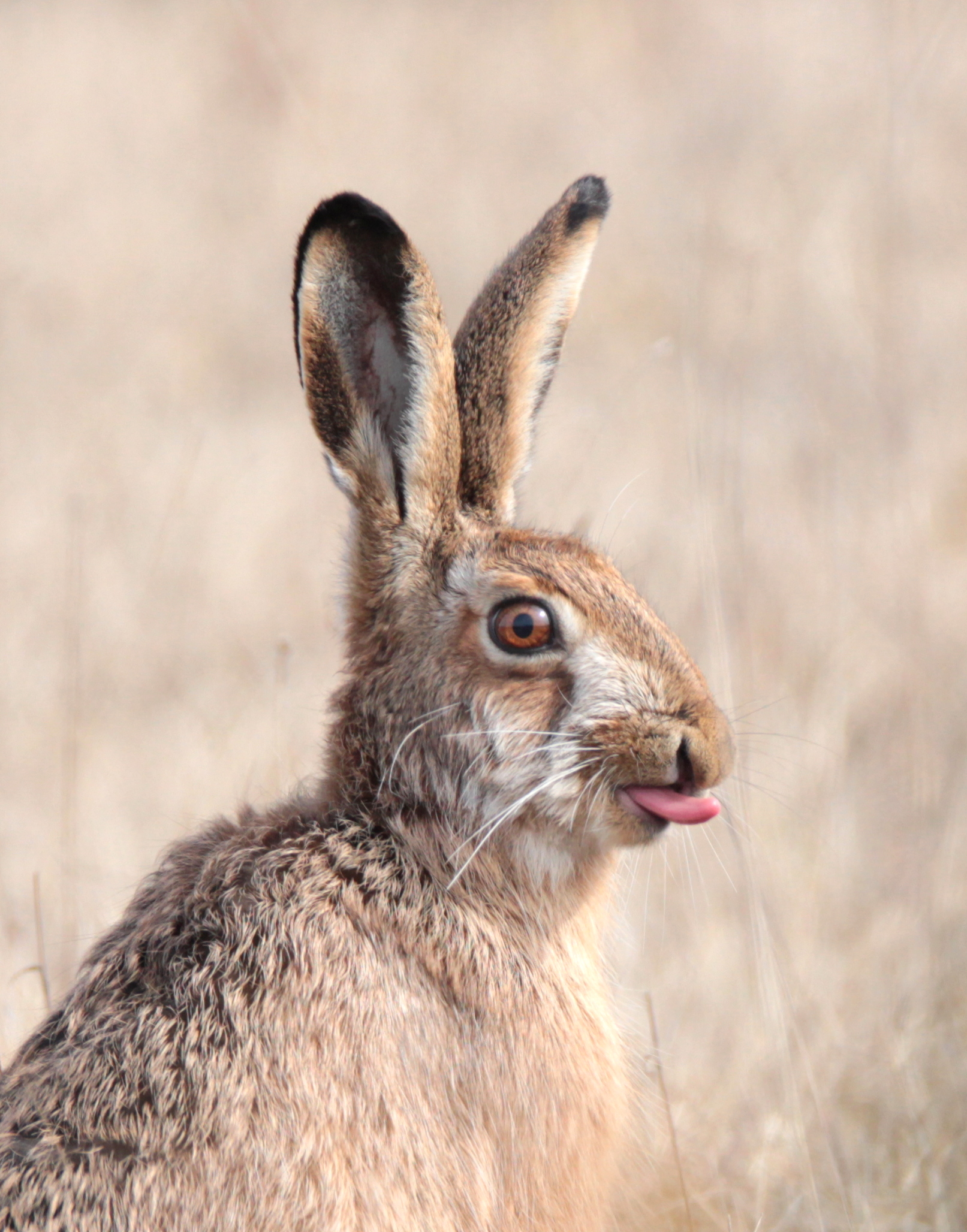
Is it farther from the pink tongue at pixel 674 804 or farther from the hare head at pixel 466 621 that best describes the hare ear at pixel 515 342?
the pink tongue at pixel 674 804

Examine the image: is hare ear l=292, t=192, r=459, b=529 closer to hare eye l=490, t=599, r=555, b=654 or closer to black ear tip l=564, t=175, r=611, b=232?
hare eye l=490, t=599, r=555, b=654

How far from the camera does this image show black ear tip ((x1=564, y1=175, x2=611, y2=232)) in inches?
156

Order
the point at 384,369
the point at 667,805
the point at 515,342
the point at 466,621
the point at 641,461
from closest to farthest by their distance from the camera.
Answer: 1. the point at 667,805
2. the point at 466,621
3. the point at 384,369
4. the point at 515,342
5. the point at 641,461

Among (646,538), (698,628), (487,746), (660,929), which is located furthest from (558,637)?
(646,538)

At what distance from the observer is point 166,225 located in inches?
405

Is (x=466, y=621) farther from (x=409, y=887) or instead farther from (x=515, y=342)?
(x=515, y=342)

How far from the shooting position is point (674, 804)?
345 cm

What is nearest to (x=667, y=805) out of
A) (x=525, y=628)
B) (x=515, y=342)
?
(x=525, y=628)

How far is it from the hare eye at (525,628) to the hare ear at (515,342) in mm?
382

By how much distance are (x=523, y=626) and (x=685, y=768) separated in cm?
45

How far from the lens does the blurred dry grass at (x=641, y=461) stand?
16.3 ft

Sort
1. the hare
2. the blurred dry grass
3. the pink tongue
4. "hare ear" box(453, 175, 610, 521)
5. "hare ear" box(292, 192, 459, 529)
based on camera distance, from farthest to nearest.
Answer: the blurred dry grass < "hare ear" box(453, 175, 610, 521) < "hare ear" box(292, 192, 459, 529) < the pink tongue < the hare

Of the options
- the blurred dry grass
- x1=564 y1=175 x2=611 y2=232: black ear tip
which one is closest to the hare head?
x1=564 y1=175 x2=611 y2=232: black ear tip

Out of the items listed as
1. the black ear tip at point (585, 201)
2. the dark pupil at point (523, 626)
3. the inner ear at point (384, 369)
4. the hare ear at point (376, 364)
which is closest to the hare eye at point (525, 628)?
the dark pupil at point (523, 626)
